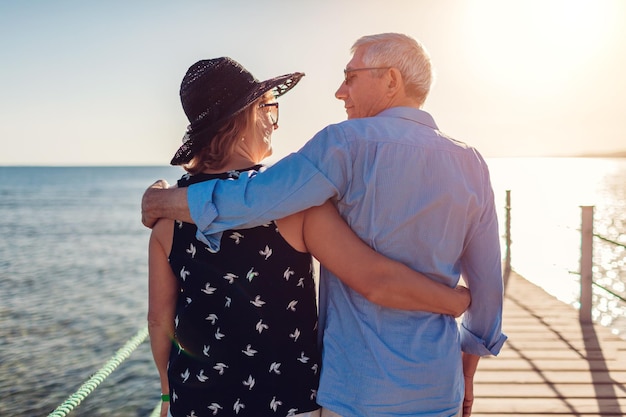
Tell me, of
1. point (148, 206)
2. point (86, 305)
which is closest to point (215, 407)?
point (148, 206)

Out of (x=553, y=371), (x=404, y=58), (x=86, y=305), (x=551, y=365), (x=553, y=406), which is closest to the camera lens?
(x=404, y=58)

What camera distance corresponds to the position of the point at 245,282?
130cm

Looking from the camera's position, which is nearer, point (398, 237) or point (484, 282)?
point (398, 237)

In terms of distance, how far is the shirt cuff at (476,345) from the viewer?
151 cm

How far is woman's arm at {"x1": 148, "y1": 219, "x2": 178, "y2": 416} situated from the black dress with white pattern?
4cm

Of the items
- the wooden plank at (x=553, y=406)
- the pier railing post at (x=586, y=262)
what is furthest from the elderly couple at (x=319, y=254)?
the pier railing post at (x=586, y=262)

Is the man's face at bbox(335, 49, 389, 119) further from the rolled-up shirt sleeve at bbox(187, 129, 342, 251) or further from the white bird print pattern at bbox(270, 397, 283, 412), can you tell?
the white bird print pattern at bbox(270, 397, 283, 412)

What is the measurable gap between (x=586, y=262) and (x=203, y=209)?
4.43 metres

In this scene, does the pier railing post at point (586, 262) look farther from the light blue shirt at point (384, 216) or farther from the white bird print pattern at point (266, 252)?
the white bird print pattern at point (266, 252)

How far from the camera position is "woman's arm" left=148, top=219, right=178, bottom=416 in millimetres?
1376

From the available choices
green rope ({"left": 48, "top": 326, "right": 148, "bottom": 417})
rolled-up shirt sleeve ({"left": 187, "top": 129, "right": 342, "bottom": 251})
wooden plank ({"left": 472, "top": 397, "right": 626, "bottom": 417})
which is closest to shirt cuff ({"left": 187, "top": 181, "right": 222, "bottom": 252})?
rolled-up shirt sleeve ({"left": 187, "top": 129, "right": 342, "bottom": 251})

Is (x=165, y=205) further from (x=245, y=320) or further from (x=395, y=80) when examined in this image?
(x=395, y=80)

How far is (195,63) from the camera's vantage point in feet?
4.75

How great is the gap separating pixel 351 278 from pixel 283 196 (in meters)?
0.24
